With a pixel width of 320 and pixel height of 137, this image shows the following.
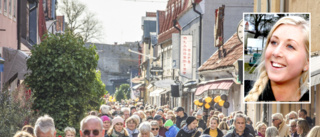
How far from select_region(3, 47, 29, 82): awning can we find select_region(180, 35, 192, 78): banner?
17231 mm

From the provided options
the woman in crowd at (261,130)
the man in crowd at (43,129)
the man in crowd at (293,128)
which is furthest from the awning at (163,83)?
the man in crowd at (43,129)

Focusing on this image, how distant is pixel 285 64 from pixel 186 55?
2928 centimetres

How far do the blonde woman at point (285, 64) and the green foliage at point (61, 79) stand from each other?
9.14m

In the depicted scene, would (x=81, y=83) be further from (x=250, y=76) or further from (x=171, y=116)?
(x=250, y=76)

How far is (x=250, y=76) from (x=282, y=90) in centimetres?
43

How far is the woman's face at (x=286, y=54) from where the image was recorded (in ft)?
26.2

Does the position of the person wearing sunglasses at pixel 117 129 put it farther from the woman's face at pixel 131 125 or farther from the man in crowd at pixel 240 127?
the man in crowd at pixel 240 127

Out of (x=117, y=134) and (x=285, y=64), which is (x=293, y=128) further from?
(x=285, y=64)

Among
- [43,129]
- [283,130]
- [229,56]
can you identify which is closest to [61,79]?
[283,130]

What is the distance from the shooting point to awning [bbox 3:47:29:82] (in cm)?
1959

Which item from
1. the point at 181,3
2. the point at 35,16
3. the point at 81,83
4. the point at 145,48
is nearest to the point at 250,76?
the point at 81,83

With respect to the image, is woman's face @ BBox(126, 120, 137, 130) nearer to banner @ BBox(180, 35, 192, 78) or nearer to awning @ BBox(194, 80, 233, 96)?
awning @ BBox(194, 80, 233, 96)

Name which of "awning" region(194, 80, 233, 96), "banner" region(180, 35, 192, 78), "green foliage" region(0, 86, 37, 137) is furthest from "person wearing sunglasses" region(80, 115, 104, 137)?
"banner" region(180, 35, 192, 78)

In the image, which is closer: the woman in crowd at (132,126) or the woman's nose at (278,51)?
the woman's nose at (278,51)
